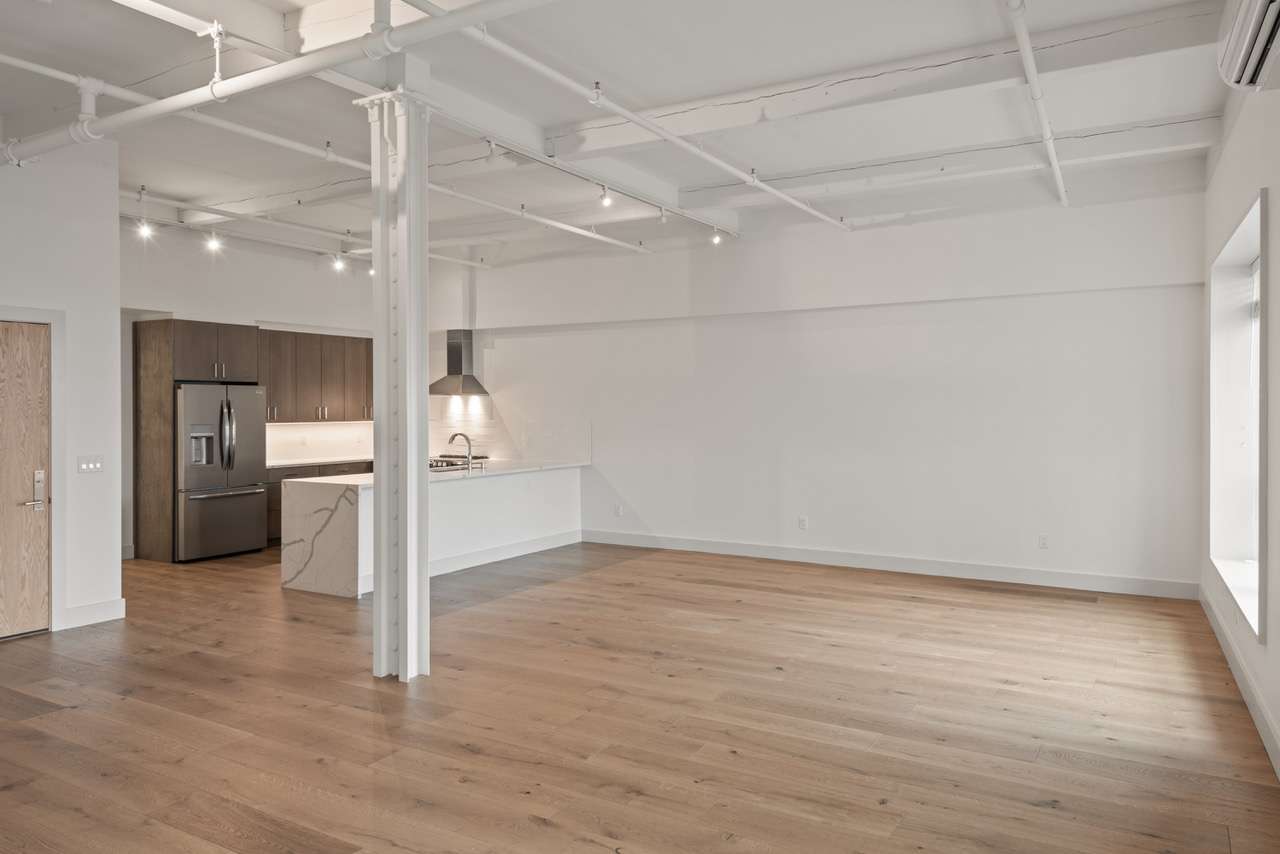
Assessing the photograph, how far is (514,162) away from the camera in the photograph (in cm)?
659

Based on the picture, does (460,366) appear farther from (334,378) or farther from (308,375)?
(308,375)

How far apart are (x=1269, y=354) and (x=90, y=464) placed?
6966mm

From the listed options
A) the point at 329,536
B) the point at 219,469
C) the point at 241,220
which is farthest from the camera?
the point at 219,469

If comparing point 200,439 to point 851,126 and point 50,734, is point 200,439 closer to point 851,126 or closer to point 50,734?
point 50,734

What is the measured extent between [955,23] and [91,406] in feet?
19.6

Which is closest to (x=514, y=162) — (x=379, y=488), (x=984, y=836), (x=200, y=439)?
(x=379, y=488)

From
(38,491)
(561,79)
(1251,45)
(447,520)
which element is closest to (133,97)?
(561,79)

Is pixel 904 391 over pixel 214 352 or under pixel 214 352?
under

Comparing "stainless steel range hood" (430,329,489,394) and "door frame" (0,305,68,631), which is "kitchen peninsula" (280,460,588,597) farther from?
"door frame" (0,305,68,631)

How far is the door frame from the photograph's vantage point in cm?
600

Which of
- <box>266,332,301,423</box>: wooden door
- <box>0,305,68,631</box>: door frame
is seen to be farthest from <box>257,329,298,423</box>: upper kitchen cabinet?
<box>0,305,68,631</box>: door frame

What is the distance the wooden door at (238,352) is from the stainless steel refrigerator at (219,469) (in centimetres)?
14

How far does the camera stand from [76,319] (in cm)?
612

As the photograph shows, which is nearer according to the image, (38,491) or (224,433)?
(38,491)
